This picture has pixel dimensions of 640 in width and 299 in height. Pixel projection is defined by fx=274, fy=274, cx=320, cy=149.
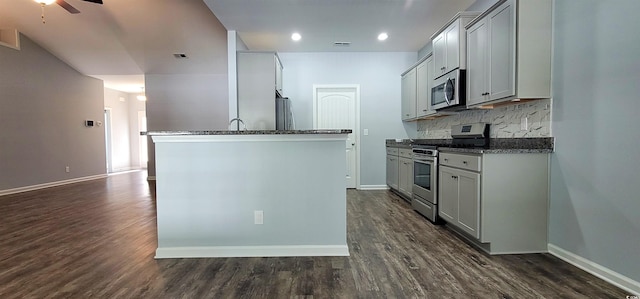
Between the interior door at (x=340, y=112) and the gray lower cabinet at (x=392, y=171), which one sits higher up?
the interior door at (x=340, y=112)

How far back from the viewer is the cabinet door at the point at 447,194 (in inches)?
108

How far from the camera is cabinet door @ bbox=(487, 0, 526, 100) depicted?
2330mm

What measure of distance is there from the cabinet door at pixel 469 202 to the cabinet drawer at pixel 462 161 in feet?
0.20

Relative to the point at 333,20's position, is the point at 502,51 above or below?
below

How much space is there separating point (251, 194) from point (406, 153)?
106 inches

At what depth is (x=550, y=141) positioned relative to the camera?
2279mm

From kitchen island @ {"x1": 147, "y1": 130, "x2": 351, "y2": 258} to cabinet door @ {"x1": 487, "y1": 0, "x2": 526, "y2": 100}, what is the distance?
1502 mm

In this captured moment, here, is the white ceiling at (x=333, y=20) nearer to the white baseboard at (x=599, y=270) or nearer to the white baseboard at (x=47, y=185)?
the white baseboard at (x=599, y=270)

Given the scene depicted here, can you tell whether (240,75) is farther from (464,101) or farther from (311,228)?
(464,101)

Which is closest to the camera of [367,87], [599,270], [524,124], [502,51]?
[599,270]

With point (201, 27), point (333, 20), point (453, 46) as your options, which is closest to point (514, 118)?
point (453, 46)

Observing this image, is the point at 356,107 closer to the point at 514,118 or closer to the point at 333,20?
the point at 333,20

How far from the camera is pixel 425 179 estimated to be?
3.40 meters

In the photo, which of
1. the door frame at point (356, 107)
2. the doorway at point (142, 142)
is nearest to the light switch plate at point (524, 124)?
the door frame at point (356, 107)
